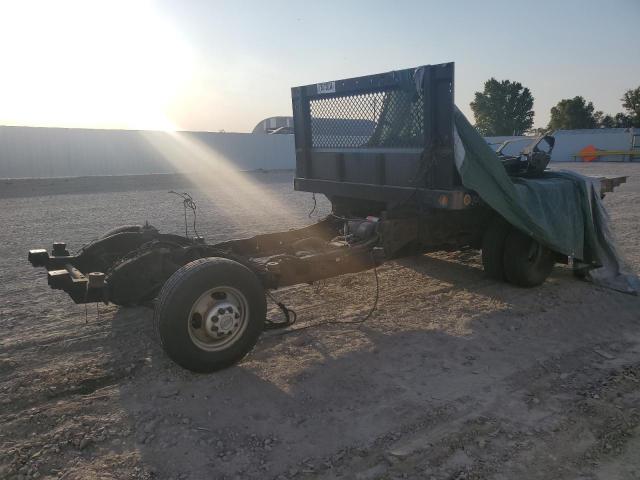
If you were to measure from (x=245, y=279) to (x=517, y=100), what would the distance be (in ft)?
230

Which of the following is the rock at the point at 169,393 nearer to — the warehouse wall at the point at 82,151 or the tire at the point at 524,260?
the tire at the point at 524,260

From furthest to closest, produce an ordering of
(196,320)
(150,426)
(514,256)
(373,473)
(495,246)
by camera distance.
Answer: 1. (495,246)
2. (514,256)
3. (196,320)
4. (150,426)
5. (373,473)

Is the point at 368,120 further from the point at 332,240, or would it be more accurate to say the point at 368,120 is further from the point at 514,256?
the point at 514,256

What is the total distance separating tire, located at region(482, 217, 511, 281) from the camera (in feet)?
19.9

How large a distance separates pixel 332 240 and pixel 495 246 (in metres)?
1.93

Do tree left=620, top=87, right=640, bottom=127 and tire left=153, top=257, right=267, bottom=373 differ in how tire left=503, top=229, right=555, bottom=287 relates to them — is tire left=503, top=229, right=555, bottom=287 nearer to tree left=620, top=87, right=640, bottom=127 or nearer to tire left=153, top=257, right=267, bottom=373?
tire left=153, top=257, right=267, bottom=373

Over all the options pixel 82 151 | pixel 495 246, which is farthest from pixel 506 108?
pixel 495 246

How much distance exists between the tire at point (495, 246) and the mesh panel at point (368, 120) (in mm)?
1487

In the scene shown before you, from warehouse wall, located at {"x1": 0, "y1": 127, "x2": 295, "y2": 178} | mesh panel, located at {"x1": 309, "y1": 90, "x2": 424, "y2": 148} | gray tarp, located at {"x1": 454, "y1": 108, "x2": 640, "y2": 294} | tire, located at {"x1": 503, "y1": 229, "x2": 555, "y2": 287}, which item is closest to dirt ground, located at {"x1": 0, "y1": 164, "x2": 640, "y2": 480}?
tire, located at {"x1": 503, "y1": 229, "x2": 555, "y2": 287}

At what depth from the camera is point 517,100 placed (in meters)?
66.8

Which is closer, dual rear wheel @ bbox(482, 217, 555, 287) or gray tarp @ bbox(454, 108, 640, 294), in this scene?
gray tarp @ bbox(454, 108, 640, 294)

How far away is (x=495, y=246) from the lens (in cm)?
612

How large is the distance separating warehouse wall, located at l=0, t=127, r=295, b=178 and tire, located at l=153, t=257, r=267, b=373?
79.9 feet

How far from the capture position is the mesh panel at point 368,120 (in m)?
5.47
